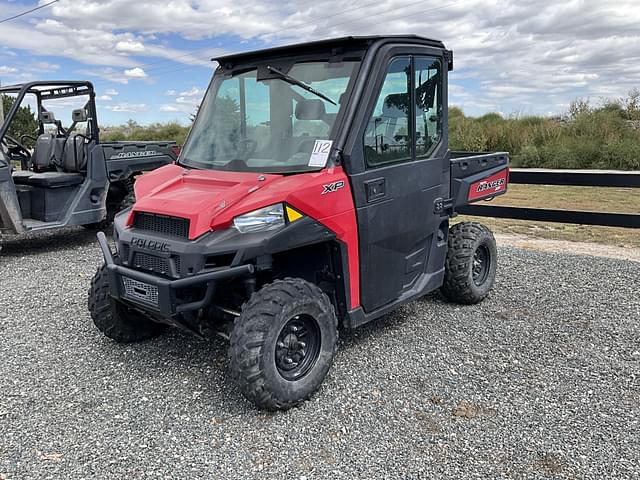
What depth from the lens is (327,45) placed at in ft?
11.8

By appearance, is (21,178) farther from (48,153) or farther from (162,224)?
→ (162,224)

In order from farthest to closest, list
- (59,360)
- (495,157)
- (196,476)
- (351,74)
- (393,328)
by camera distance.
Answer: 1. (495,157)
2. (393,328)
3. (59,360)
4. (351,74)
5. (196,476)

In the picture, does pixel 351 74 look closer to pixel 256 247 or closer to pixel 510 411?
pixel 256 247

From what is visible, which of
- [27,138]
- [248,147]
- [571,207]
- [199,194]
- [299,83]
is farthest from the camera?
[571,207]

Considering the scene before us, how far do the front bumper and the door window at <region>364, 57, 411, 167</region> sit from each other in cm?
115

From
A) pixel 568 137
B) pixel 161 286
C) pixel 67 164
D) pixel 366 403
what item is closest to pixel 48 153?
pixel 67 164

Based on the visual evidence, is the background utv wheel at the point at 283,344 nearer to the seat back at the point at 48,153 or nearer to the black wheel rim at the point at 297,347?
the black wheel rim at the point at 297,347

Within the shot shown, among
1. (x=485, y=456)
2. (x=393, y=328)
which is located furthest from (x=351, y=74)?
(x=485, y=456)

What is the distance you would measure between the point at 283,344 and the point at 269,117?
4.84 ft

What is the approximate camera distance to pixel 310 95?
141 inches

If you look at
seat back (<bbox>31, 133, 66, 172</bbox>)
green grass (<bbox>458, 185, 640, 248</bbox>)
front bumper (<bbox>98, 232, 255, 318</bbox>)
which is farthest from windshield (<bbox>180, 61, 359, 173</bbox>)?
green grass (<bbox>458, 185, 640, 248</bbox>)

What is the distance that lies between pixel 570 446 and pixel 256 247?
1918 mm

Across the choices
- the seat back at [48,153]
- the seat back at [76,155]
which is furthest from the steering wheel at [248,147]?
the seat back at [48,153]

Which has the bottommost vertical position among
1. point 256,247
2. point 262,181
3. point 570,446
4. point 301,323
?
point 570,446
